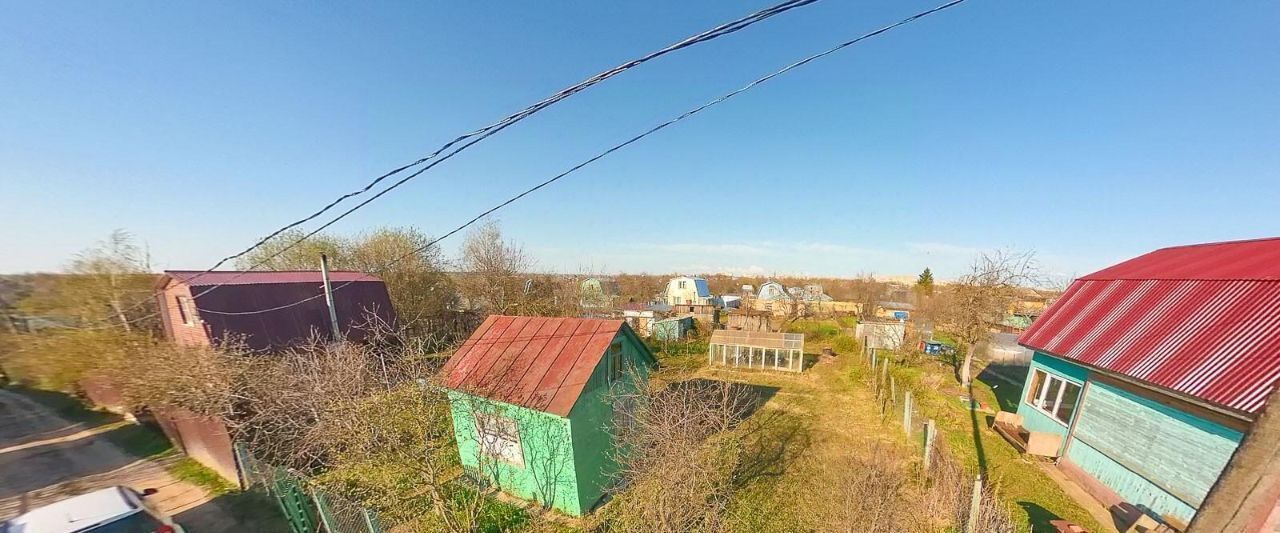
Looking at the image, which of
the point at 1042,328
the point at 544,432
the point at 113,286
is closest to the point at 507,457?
the point at 544,432

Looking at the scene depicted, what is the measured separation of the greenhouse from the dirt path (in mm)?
19034

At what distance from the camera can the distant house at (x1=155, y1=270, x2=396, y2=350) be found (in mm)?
14984

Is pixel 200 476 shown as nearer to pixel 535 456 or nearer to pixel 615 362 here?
pixel 535 456

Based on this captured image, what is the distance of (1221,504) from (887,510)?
A: 5161 millimetres

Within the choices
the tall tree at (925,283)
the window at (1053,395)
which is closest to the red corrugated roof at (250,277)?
the window at (1053,395)

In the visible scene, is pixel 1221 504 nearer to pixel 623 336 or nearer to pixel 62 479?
pixel 623 336

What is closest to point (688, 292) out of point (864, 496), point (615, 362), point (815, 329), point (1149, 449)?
point (815, 329)

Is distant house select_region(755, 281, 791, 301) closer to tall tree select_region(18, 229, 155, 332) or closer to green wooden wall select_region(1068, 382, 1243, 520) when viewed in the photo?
green wooden wall select_region(1068, 382, 1243, 520)

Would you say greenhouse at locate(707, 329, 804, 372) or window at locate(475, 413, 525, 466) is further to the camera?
greenhouse at locate(707, 329, 804, 372)

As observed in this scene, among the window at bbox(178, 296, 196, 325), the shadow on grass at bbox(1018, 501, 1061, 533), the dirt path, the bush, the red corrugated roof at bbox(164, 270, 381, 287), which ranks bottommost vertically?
the dirt path

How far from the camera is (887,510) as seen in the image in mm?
6535

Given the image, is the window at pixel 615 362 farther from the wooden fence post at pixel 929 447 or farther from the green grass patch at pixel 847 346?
the green grass patch at pixel 847 346

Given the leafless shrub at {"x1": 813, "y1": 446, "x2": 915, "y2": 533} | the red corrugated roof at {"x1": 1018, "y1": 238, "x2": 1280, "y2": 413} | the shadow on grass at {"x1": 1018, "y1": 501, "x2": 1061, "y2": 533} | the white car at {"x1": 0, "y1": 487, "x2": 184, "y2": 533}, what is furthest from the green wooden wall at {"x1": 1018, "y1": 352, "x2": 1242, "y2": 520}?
the white car at {"x1": 0, "y1": 487, "x2": 184, "y2": 533}

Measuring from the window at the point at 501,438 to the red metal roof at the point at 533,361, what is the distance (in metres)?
0.73
